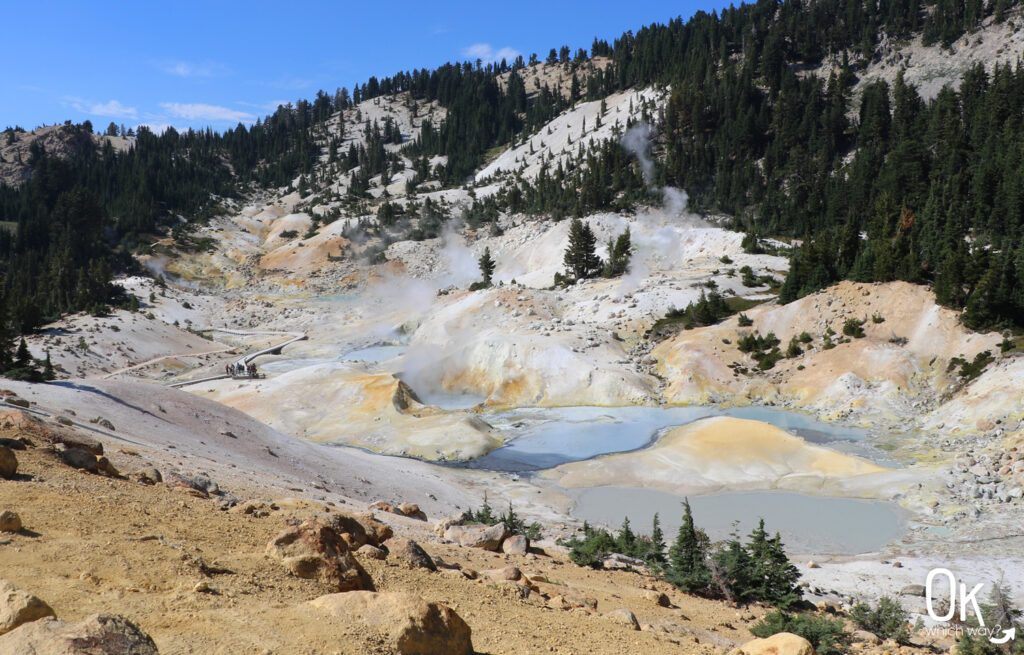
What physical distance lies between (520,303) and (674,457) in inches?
1188

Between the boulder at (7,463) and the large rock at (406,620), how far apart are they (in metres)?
6.30

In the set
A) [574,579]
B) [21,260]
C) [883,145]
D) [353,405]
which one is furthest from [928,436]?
[21,260]

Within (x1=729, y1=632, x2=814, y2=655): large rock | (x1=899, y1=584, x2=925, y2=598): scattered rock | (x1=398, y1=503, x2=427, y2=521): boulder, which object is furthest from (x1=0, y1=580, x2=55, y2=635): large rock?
(x1=899, y1=584, x2=925, y2=598): scattered rock

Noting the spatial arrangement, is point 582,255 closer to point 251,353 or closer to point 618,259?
point 618,259

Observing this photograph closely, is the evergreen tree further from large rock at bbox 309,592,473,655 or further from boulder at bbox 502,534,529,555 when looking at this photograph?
large rock at bbox 309,592,473,655

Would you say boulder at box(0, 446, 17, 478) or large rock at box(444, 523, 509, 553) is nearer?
boulder at box(0, 446, 17, 478)

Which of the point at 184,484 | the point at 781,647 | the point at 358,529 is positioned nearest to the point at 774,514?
the point at 781,647

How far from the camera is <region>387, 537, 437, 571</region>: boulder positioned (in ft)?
33.5

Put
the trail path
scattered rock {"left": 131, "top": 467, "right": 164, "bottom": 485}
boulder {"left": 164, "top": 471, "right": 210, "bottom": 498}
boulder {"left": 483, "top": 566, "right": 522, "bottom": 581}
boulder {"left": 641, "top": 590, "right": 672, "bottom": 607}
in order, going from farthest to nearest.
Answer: the trail path → boulder {"left": 641, "top": 590, "right": 672, "bottom": 607} → boulder {"left": 164, "top": 471, "right": 210, "bottom": 498} → scattered rock {"left": 131, "top": 467, "right": 164, "bottom": 485} → boulder {"left": 483, "top": 566, "right": 522, "bottom": 581}

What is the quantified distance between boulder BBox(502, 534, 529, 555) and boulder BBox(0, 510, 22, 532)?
9730 millimetres

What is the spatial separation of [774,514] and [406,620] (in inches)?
899

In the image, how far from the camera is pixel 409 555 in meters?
10.3

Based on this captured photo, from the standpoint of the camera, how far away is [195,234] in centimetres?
11788

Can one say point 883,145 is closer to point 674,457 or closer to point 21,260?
point 674,457
